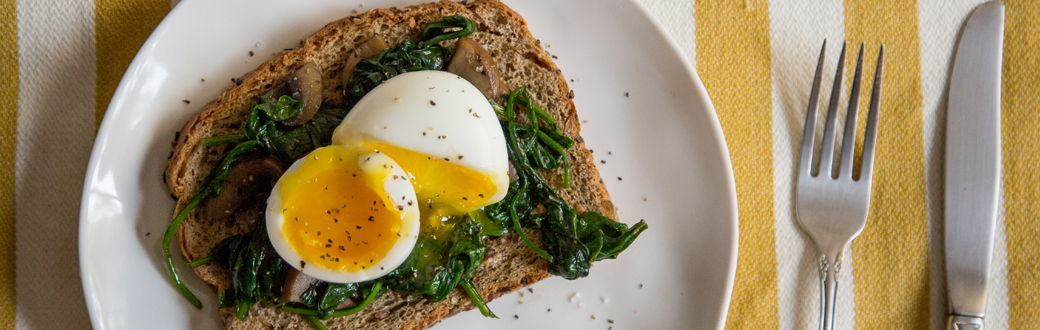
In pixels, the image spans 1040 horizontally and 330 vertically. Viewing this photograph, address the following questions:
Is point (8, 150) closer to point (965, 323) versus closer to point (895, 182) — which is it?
point (895, 182)

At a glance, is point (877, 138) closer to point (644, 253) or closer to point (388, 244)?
point (644, 253)

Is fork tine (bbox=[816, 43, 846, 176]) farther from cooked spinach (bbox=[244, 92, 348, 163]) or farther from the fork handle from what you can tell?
cooked spinach (bbox=[244, 92, 348, 163])

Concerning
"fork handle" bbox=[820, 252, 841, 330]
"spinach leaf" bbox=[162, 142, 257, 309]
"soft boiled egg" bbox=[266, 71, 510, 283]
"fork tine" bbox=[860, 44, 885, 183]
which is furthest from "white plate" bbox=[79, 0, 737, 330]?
"fork tine" bbox=[860, 44, 885, 183]

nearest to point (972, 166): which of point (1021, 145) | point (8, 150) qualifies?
point (1021, 145)

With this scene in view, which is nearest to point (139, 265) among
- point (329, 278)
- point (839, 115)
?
point (329, 278)

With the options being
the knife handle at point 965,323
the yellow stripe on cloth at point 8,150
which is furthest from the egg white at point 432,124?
the knife handle at point 965,323
